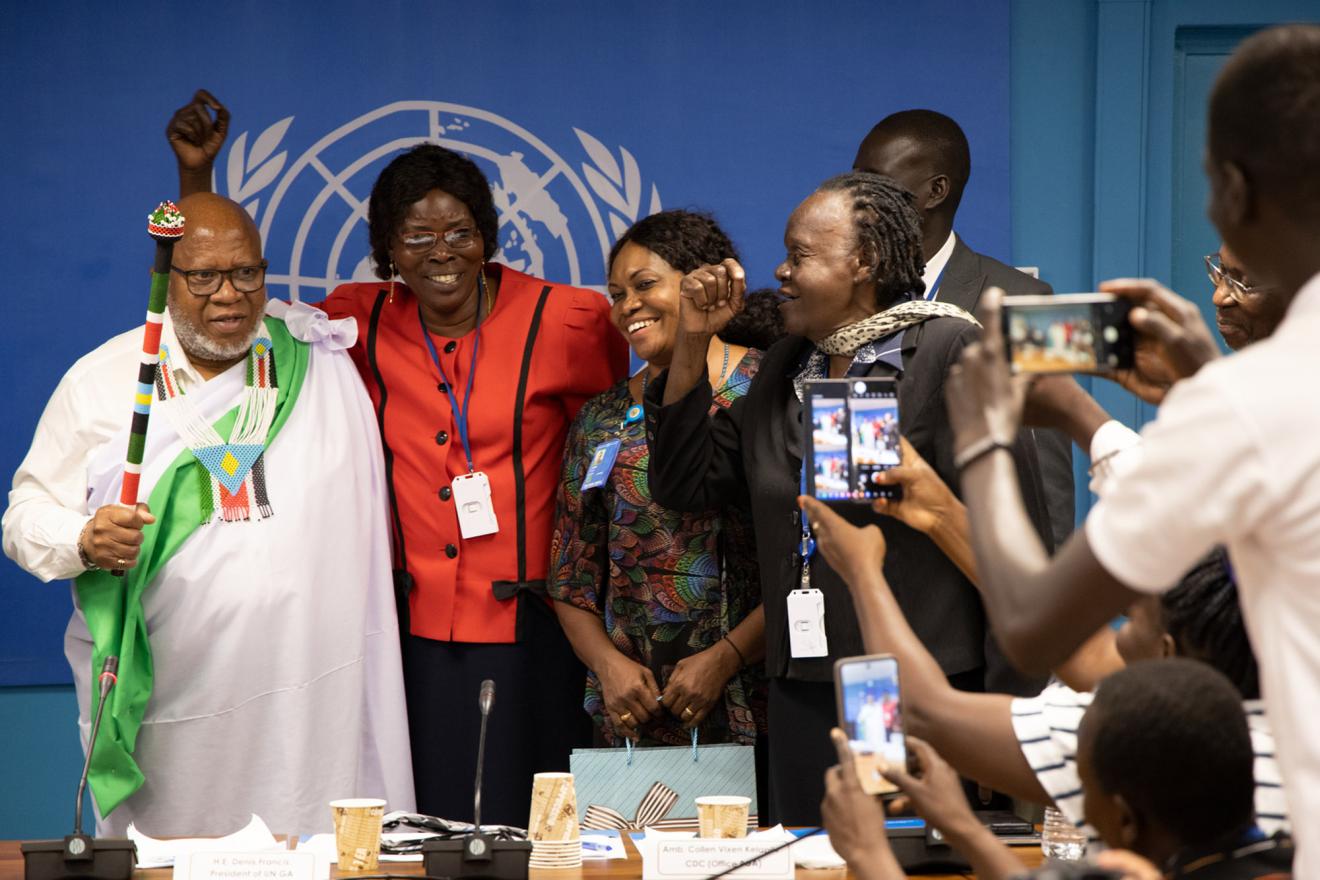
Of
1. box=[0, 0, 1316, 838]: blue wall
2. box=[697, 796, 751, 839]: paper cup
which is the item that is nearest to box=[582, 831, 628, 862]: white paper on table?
box=[697, 796, 751, 839]: paper cup

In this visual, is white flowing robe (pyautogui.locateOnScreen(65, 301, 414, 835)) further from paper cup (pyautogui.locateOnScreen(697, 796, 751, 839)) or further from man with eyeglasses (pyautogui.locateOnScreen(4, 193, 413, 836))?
paper cup (pyautogui.locateOnScreen(697, 796, 751, 839))

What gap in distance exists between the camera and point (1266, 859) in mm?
1565

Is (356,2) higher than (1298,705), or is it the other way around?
(356,2)

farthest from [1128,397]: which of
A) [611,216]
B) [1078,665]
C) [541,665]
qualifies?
[1078,665]

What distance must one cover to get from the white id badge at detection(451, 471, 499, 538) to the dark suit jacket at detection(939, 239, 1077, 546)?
115 cm

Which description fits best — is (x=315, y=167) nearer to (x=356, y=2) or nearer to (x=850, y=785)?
(x=356, y=2)

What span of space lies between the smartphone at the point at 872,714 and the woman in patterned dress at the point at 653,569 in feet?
4.62

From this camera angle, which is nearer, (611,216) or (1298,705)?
(1298,705)

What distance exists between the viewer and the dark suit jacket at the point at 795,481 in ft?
9.33

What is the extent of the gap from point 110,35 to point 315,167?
635 mm

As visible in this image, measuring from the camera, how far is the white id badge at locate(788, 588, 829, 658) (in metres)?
2.89

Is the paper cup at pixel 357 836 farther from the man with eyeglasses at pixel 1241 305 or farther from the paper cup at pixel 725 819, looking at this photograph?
the man with eyeglasses at pixel 1241 305

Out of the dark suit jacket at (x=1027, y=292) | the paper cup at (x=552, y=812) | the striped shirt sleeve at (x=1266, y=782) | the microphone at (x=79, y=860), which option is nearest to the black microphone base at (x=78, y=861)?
the microphone at (x=79, y=860)

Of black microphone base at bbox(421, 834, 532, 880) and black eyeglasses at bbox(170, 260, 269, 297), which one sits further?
black eyeglasses at bbox(170, 260, 269, 297)
